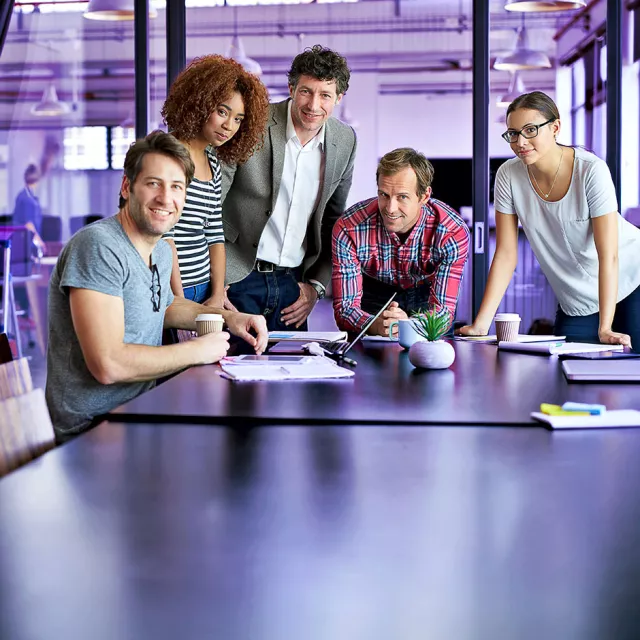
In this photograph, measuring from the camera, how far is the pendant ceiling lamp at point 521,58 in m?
4.93

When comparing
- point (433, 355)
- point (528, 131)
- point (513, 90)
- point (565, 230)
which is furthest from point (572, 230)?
point (513, 90)

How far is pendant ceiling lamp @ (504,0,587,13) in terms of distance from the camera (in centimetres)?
469

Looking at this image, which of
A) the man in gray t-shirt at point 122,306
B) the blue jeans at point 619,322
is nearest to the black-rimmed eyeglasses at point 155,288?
the man in gray t-shirt at point 122,306

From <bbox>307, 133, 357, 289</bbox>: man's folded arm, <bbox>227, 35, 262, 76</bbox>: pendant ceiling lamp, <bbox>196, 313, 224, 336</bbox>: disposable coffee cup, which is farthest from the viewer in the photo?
<bbox>227, 35, 262, 76</bbox>: pendant ceiling lamp

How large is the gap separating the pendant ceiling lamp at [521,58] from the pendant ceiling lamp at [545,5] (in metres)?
0.19

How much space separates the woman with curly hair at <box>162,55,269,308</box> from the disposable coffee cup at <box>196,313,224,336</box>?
67cm

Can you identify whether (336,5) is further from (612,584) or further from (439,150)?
(612,584)

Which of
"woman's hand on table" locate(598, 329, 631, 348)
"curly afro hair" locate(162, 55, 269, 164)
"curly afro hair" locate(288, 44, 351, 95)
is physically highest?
"curly afro hair" locate(288, 44, 351, 95)

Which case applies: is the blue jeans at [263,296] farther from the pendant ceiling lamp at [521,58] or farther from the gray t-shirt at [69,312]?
the pendant ceiling lamp at [521,58]

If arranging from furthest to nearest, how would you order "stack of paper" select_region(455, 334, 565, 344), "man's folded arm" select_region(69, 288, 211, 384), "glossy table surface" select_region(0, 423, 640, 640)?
"stack of paper" select_region(455, 334, 565, 344)
"man's folded arm" select_region(69, 288, 211, 384)
"glossy table surface" select_region(0, 423, 640, 640)

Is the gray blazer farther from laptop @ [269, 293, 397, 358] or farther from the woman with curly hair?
laptop @ [269, 293, 397, 358]

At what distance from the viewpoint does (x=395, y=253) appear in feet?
10.8

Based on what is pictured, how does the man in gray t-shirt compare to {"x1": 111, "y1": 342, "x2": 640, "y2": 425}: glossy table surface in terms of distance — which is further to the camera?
the man in gray t-shirt

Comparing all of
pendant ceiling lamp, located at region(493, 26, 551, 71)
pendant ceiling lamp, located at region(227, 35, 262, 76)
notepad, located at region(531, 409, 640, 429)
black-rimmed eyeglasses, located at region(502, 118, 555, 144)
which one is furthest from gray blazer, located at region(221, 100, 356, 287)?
notepad, located at region(531, 409, 640, 429)
